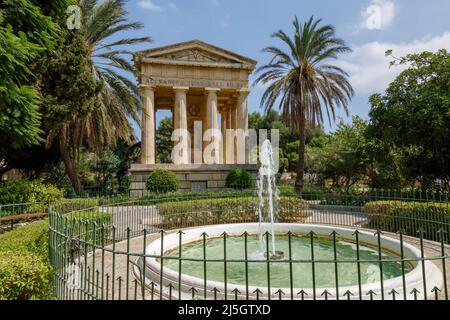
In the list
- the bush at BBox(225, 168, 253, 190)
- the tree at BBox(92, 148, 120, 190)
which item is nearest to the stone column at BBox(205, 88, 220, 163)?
the bush at BBox(225, 168, 253, 190)

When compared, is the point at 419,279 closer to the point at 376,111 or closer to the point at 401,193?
the point at 401,193

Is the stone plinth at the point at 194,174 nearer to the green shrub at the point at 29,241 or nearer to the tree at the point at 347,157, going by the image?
the tree at the point at 347,157

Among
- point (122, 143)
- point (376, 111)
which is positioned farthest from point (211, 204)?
point (122, 143)

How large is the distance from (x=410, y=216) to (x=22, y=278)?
10.7 m

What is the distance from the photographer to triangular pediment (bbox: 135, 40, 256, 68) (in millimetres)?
22812

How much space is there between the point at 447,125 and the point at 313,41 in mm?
10061

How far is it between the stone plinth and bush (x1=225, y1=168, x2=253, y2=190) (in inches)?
42.3

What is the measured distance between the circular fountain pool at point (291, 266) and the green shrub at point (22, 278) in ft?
5.69

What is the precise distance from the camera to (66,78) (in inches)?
534

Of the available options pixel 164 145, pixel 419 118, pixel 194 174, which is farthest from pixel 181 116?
pixel 164 145

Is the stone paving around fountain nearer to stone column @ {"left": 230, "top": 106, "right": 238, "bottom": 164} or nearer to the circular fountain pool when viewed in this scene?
the circular fountain pool

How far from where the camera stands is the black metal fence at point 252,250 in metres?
4.12

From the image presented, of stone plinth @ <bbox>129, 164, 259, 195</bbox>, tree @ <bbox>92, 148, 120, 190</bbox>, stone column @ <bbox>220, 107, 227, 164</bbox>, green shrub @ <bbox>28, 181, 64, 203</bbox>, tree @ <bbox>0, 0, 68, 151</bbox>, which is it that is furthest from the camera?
tree @ <bbox>92, 148, 120, 190</bbox>

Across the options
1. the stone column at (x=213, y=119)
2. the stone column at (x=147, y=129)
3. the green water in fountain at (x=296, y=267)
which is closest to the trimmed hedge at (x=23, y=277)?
the green water in fountain at (x=296, y=267)
